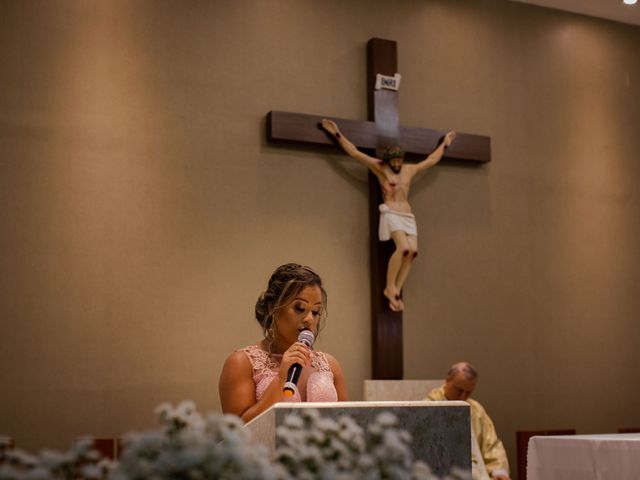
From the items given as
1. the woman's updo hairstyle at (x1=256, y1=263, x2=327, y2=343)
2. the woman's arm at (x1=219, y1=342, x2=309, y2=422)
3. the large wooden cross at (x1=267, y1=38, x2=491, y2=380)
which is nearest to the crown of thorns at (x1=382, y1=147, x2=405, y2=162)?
the large wooden cross at (x1=267, y1=38, x2=491, y2=380)

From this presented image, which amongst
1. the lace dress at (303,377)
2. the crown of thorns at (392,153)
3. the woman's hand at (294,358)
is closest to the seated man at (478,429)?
the crown of thorns at (392,153)

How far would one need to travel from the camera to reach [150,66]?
622 centimetres

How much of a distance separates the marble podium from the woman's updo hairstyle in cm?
102

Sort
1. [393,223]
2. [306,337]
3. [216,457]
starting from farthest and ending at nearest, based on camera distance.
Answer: [393,223] → [306,337] → [216,457]

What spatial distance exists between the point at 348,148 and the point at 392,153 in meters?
0.34

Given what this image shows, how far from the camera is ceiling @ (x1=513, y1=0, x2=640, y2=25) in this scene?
25.7 ft

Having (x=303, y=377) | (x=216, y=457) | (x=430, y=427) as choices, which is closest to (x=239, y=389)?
(x=303, y=377)

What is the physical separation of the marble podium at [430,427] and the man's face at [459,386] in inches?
137

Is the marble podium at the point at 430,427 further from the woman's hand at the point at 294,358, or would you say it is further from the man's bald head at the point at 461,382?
the man's bald head at the point at 461,382

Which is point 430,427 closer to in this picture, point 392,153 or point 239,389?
point 239,389

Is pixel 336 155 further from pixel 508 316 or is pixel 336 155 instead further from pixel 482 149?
pixel 508 316

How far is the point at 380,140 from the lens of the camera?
670cm

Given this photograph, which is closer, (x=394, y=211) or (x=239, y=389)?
(x=239, y=389)

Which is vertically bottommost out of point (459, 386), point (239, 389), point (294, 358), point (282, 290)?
point (459, 386)
